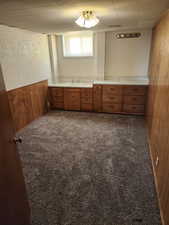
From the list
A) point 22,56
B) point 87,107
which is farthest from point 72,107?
point 22,56

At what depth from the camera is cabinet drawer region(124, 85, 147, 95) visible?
3857 mm

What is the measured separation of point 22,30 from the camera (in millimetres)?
3289

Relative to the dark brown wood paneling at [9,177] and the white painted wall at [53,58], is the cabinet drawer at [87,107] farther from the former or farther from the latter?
the dark brown wood paneling at [9,177]

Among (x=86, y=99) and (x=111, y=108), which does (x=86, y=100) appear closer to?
(x=86, y=99)

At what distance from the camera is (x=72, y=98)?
4.45m

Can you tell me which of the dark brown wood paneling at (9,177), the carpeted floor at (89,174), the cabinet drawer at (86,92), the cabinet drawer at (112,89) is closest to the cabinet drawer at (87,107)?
the cabinet drawer at (86,92)

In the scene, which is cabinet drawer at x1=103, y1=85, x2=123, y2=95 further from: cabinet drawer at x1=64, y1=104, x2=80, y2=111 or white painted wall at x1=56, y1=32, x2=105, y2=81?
cabinet drawer at x1=64, y1=104, x2=80, y2=111

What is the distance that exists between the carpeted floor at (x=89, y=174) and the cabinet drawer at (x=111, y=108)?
0.72m

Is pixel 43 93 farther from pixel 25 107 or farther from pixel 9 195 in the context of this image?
pixel 9 195

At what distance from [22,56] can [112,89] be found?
2.33m

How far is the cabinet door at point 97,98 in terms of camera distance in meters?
4.17

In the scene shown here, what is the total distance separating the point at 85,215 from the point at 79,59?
4.14 m

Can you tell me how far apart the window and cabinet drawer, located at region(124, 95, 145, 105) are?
179 cm

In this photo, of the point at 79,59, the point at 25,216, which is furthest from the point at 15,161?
the point at 79,59
